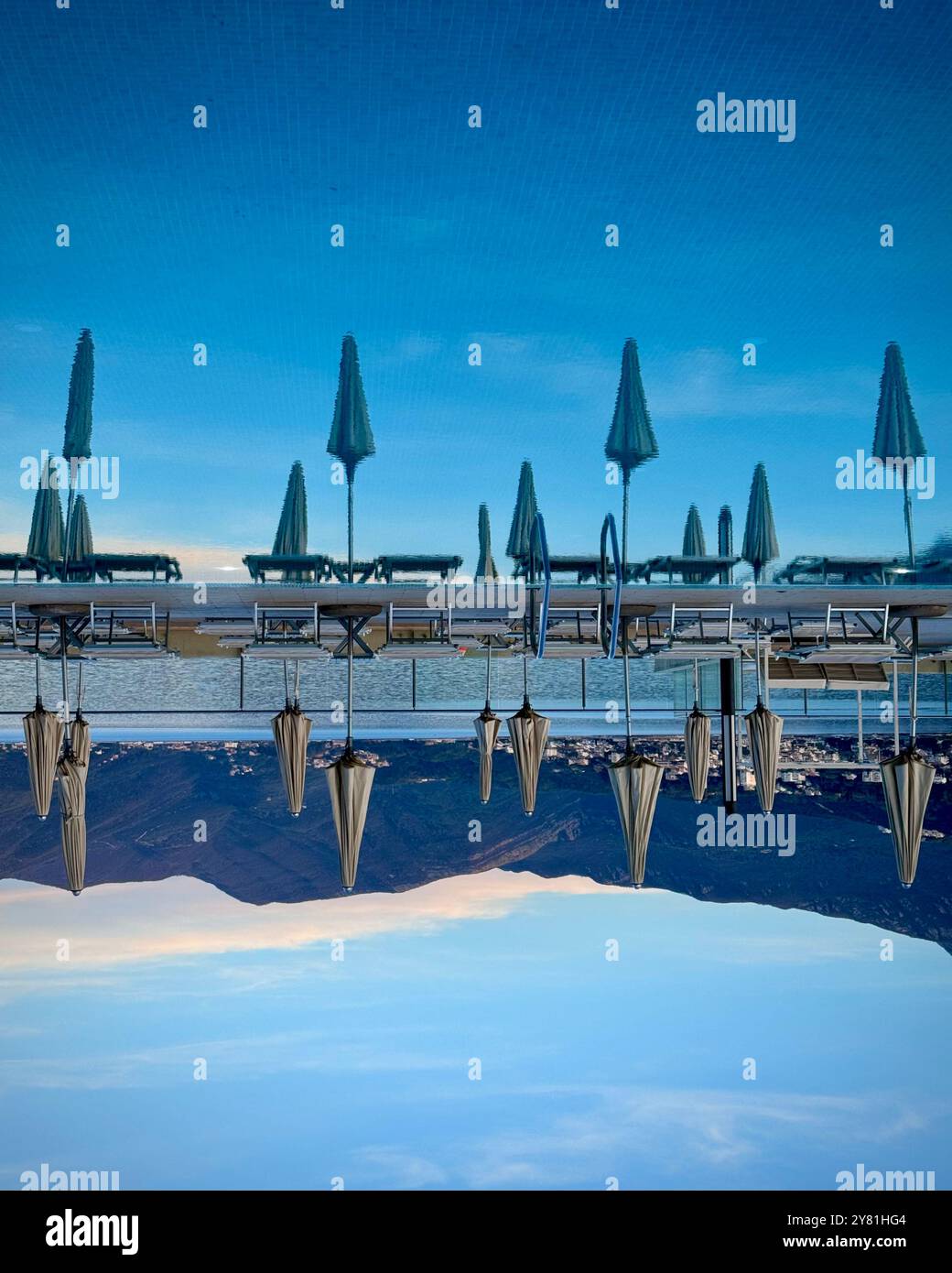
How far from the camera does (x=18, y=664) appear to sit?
11.9 m

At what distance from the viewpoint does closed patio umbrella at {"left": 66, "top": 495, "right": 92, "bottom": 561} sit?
767cm

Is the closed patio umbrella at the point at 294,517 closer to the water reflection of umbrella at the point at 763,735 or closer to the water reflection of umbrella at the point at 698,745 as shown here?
the water reflection of umbrella at the point at 698,745

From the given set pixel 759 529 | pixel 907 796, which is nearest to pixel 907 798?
pixel 907 796

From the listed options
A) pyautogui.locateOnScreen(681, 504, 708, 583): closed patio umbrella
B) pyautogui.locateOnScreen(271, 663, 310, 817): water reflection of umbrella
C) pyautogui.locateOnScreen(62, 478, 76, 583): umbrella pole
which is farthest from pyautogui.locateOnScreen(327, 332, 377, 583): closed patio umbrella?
pyautogui.locateOnScreen(681, 504, 708, 583): closed patio umbrella

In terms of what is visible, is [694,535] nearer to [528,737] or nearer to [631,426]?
[631,426]

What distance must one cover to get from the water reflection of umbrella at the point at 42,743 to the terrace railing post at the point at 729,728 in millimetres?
4311

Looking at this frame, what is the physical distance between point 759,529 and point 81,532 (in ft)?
15.2

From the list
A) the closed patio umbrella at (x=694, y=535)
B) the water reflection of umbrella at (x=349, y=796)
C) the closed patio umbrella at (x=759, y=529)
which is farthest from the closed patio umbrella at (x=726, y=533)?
the water reflection of umbrella at (x=349, y=796)

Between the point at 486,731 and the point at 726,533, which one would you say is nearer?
the point at 486,731

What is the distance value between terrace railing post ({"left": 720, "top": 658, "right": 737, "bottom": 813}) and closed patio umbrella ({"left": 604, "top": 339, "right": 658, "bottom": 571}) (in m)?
1.88

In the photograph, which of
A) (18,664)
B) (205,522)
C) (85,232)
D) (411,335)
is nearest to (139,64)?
(85,232)

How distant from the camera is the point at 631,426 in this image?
7086mm

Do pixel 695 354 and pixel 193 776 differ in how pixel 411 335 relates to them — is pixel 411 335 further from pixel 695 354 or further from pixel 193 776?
pixel 193 776

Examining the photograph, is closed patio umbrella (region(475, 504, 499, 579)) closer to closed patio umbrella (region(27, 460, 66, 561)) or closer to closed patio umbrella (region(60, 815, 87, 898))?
closed patio umbrella (region(27, 460, 66, 561))
